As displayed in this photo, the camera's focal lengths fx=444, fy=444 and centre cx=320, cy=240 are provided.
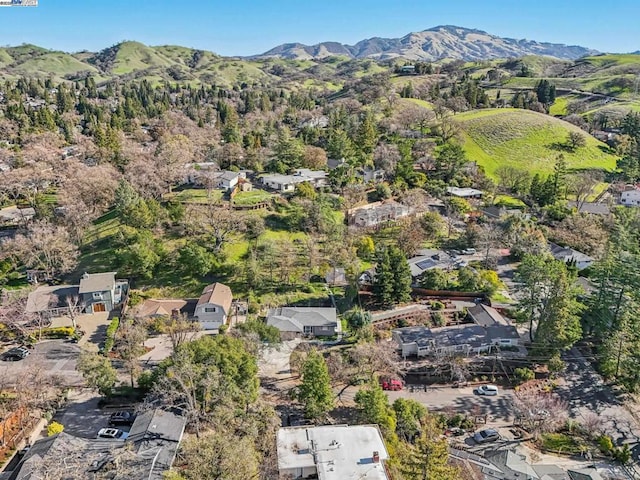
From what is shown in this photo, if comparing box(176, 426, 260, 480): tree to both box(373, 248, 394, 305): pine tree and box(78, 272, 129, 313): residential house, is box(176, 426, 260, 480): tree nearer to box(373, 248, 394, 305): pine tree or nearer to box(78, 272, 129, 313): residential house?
box(373, 248, 394, 305): pine tree

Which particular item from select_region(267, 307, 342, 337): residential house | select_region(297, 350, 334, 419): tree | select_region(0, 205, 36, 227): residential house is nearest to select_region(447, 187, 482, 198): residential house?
select_region(267, 307, 342, 337): residential house

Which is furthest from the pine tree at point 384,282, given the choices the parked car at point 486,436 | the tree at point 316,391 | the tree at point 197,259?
the tree at point 197,259

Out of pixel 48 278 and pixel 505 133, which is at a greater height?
pixel 505 133

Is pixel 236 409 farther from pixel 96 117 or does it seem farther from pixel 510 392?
pixel 96 117

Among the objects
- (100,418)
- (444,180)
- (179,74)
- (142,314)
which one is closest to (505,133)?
(444,180)

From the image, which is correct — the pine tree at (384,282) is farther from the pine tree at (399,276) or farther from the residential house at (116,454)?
the residential house at (116,454)

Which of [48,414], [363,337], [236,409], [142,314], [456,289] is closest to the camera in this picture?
[236,409]

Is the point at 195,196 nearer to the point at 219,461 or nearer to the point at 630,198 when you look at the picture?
the point at 219,461
